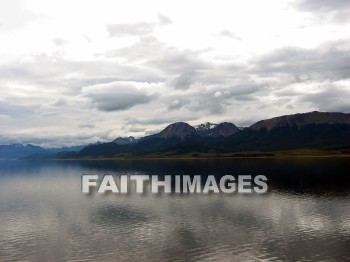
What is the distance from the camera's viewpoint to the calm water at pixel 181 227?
65.9m

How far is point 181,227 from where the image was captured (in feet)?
280

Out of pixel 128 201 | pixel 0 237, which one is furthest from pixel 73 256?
pixel 128 201

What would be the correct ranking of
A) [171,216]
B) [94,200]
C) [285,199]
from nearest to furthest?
1. [171,216]
2. [285,199]
3. [94,200]

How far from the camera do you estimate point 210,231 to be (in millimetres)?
80562

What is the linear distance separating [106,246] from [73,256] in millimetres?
7404

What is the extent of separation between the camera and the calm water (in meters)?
65.9

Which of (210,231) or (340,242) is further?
(210,231)

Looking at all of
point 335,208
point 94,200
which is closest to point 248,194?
point 335,208

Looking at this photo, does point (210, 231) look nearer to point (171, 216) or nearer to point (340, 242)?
point (171, 216)

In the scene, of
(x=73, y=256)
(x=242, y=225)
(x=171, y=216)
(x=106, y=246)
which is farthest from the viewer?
(x=171, y=216)

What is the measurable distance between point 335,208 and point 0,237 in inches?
3370

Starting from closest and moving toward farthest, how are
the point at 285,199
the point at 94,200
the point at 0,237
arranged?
the point at 0,237, the point at 285,199, the point at 94,200

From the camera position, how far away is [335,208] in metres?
104

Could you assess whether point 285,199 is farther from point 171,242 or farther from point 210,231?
point 171,242
